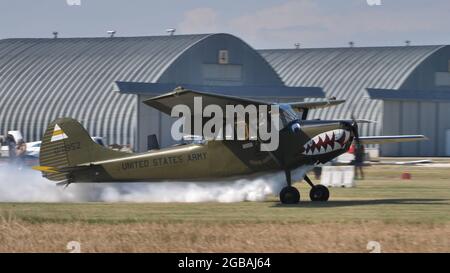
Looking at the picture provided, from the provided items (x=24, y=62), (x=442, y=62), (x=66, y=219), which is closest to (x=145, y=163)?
(x=66, y=219)

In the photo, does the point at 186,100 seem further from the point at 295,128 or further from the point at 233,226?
the point at 233,226

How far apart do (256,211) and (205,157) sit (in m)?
3.14

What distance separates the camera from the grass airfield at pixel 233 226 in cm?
1466

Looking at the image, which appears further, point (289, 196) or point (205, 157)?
point (205, 157)

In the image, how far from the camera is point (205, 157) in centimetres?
2370

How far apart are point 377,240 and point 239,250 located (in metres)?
2.42

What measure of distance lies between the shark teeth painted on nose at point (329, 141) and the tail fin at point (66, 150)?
4991 millimetres

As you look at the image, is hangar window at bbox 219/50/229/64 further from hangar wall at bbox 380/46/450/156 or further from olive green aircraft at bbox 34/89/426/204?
olive green aircraft at bbox 34/89/426/204

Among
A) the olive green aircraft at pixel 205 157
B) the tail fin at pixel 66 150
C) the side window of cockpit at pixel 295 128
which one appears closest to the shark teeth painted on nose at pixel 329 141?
the olive green aircraft at pixel 205 157

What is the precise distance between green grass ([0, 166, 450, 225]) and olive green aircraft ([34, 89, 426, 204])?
0.85 meters

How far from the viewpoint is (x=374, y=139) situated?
996 inches

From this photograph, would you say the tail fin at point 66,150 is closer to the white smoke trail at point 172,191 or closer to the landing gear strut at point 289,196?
the white smoke trail at point 172,191

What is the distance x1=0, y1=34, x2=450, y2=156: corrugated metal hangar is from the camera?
65688 millimetres

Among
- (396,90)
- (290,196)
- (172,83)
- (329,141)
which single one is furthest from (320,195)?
(396,90)
